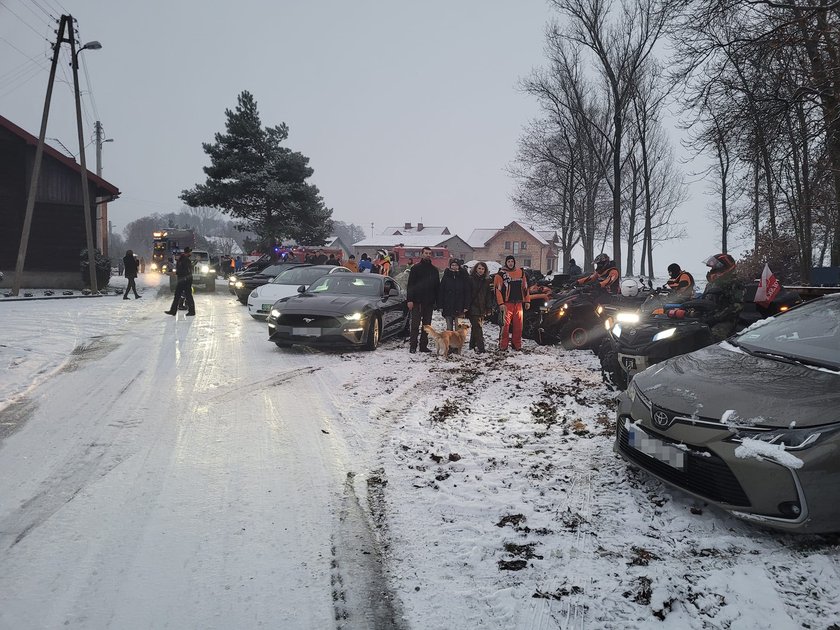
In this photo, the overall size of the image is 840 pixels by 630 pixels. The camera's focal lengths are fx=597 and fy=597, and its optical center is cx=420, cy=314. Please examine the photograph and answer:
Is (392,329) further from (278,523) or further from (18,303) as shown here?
(18,303)

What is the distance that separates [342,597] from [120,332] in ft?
37.7

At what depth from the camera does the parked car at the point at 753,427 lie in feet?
Result: 10.9

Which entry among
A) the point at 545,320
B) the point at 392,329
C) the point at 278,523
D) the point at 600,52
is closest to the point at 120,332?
the point at 392,329

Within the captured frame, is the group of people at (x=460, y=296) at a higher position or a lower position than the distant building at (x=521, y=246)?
lower

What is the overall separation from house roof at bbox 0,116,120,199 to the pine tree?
1053 cm

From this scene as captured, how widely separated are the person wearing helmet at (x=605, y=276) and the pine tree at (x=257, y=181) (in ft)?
95.3

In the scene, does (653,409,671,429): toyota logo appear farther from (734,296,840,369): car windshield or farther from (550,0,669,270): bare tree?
(550,0,669,270): bare tree

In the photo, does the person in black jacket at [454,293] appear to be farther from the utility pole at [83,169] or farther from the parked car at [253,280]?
the utility pole at [83,169]

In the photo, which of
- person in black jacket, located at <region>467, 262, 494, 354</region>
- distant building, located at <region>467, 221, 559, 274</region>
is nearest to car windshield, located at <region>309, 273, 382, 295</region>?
person in black jacket, located at <region>467, 262, 494, 354</region>

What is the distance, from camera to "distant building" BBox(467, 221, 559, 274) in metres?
85.6

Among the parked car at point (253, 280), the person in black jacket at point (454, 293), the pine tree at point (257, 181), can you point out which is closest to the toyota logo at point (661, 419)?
the person in black jacket at point (454, 293)

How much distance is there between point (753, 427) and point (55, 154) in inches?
1164

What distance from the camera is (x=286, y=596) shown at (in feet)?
9.91

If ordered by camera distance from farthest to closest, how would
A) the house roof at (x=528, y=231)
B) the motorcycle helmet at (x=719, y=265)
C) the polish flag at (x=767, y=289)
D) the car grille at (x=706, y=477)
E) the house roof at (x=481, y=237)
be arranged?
1. the house roof at (x=481, y=237)
2. the house roof at (x=528, y=231)
3. the motorcycle helmet at (x=719, y=265)
4. the polish flag at (x=767, y=289)
5. the car grille at (x=706, y=477)
